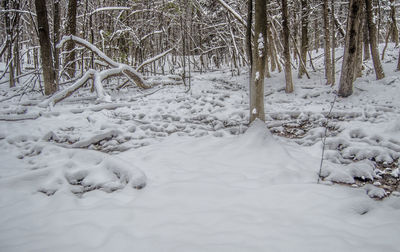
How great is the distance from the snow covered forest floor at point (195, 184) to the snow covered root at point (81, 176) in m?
0.01

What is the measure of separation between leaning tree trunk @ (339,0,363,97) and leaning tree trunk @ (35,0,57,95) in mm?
8907

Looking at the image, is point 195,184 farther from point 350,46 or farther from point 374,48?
point 374,48

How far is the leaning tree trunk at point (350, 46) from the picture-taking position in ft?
21.8

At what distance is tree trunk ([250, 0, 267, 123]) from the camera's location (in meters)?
3.90

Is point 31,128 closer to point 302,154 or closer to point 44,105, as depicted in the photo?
point 44,105

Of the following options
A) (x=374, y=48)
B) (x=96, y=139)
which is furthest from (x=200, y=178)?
(x=374, y=48)

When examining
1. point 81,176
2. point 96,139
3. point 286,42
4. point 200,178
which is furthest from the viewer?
point 286,42

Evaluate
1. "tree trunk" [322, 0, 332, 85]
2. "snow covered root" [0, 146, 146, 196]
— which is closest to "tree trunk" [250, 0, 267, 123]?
"snow covered root" [0, 146, 146, 196]

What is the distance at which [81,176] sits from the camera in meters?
2.89

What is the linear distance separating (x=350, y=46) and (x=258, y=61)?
4.62 m

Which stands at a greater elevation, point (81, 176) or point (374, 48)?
point (374, 48)

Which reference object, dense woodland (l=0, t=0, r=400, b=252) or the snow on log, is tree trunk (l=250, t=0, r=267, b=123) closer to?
dense woodland (l=0, t=0, r=400, b=252)

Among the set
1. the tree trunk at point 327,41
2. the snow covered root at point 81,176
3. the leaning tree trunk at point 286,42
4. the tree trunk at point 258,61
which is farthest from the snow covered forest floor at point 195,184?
the tree trunk at point 327,41

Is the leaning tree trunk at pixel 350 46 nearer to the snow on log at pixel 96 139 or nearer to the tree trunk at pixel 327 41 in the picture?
the tree trunk at pixel 327 41
